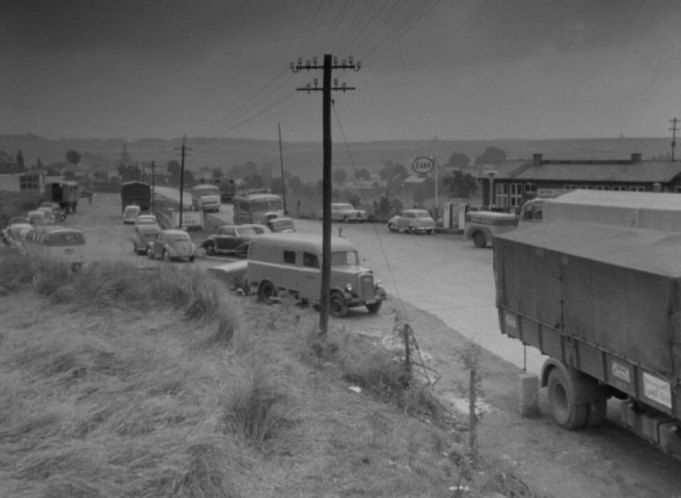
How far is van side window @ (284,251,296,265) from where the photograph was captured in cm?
2600

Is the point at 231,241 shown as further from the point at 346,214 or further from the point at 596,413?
the point at 596,413

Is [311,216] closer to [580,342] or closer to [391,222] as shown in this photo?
[391,222]

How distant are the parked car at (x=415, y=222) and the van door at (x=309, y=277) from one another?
102ft

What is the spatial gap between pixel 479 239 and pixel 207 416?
3747 cm

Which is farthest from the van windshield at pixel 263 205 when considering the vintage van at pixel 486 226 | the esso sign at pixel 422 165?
the esso sign at pixel 422 165

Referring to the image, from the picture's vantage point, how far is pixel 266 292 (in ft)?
89.2

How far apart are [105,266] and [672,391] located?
15939 millimetres

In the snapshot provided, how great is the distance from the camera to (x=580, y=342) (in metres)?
12.5

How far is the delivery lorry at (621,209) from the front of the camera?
11.9 m

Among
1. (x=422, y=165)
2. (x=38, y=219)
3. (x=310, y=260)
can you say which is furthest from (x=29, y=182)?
(x=310, y=260)

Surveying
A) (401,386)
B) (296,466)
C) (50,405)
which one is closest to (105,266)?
(401,386)

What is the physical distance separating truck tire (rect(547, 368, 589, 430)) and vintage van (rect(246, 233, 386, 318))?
11351 millimetres

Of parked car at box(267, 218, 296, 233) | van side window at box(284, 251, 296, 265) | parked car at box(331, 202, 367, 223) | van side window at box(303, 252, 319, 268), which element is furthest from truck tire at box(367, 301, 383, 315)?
parked car at box(331, 202, 367, 223)

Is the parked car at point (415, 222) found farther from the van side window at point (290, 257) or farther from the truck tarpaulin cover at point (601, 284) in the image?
the truck tarpaulin cover at point (601, 284)
